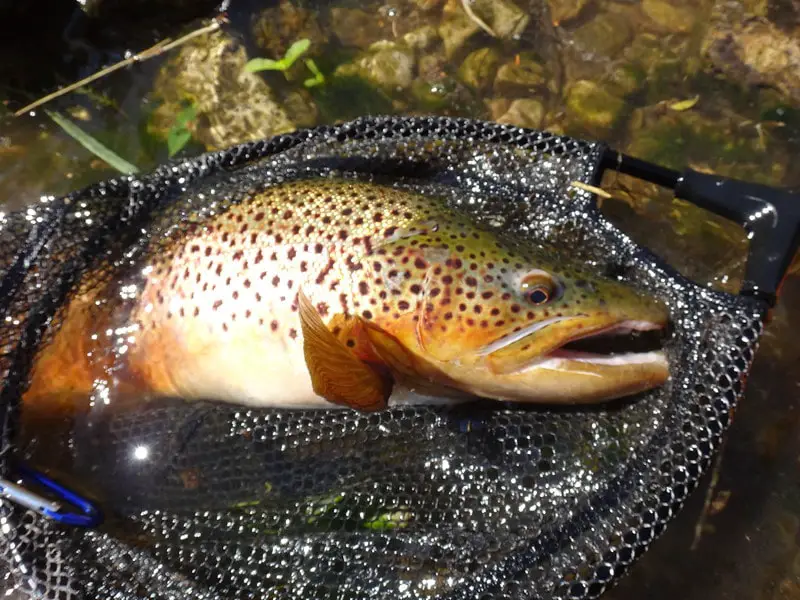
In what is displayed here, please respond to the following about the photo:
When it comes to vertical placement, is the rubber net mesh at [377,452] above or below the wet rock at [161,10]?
below

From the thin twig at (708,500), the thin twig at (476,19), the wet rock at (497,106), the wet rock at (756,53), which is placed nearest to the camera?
the thin twig at (708,500)

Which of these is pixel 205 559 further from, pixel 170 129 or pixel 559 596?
pixel 170 129

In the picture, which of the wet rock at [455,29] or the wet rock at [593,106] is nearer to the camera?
the wet rock at [593,106]

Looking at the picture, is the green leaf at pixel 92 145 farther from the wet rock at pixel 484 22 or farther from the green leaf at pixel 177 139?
the wet rock at pixel 484 22

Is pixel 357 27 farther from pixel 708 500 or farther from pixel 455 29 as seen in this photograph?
pixel 708 500

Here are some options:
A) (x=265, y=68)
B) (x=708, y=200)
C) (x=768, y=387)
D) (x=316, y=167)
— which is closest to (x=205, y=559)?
(x=316, y=167)

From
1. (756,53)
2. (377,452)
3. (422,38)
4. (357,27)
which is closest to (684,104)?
(756,53)

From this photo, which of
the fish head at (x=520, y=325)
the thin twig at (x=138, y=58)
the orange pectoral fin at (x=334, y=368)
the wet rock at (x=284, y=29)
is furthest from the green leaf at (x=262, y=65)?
the orange pectoral fin at (x=334, y=368)

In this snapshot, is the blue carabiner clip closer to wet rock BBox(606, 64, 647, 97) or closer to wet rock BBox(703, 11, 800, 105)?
wet rock BBox(606, 64, 647, 97)
